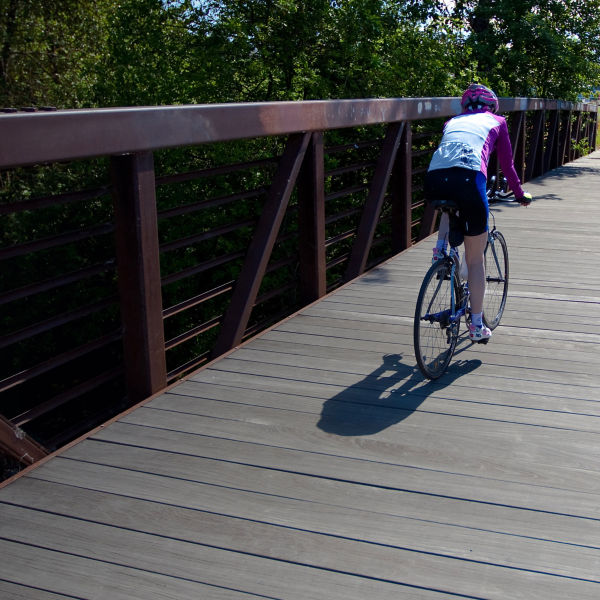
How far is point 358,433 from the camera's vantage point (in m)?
3.37

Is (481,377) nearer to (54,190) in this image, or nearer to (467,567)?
(467,567)

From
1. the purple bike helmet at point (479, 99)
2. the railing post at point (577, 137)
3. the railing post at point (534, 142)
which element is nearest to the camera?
the purple bike helmet at point (479, 99)

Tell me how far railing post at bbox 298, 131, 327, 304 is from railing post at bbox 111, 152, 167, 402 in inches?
67.3

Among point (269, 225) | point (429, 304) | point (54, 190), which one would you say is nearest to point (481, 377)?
point (429, 304)

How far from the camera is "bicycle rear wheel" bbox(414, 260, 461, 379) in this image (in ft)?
12.8

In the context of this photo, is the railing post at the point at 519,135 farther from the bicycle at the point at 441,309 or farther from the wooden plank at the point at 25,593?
the wooden plank at the point at 25,593

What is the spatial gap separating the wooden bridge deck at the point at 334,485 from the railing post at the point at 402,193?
104 inches

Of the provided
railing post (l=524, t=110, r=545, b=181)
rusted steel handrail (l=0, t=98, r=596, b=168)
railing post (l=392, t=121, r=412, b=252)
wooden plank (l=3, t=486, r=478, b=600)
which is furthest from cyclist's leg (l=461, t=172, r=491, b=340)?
railing post (l=524, t=110, r=545, b=181)

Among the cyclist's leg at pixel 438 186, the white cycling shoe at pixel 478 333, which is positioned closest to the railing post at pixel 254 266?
the cyclist's leg at pixel 438 186

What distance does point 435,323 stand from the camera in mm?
4074

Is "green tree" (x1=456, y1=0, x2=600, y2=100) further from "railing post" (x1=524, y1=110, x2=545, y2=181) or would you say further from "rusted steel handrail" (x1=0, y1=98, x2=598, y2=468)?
"rusted steel handrail" (x1=0, y1=98, x2=598, y2=468)

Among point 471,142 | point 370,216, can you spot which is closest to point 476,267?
point 471,142

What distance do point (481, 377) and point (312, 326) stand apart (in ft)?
3.96

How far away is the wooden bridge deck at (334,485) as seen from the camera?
236cm
